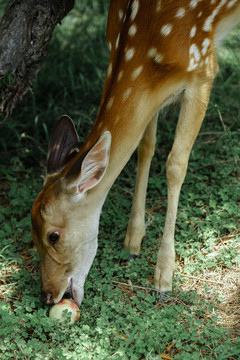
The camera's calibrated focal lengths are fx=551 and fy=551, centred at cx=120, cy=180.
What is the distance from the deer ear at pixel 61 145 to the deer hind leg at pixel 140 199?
80cm

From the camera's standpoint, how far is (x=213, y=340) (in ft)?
11.4

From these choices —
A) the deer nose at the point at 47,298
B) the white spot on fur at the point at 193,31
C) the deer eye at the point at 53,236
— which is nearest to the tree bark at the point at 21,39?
the white spot on fur at the point at 193,31

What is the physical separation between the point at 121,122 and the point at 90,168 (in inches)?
16.2

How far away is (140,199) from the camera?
15.0ft

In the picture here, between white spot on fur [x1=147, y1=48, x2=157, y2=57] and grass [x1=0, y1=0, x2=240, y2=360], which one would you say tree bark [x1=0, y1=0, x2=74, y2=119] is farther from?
white spot on fur [x1=147, y1=48, x2=157, y2=57]

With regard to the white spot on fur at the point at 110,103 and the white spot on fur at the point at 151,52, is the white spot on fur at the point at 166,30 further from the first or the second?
the white spot on fur at the point at 110,103

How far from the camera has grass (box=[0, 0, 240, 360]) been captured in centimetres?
346

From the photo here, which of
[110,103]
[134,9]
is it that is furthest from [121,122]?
[134,9]

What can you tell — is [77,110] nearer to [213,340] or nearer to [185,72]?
[185,72]

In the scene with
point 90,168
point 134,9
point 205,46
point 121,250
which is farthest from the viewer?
point 121,250

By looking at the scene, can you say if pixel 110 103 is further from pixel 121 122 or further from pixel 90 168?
pixel 90 168

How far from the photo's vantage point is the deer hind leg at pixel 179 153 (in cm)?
401

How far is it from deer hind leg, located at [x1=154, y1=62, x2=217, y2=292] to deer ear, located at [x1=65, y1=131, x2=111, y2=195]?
74 centimetres

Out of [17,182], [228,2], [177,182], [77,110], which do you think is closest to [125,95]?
[177,182]
